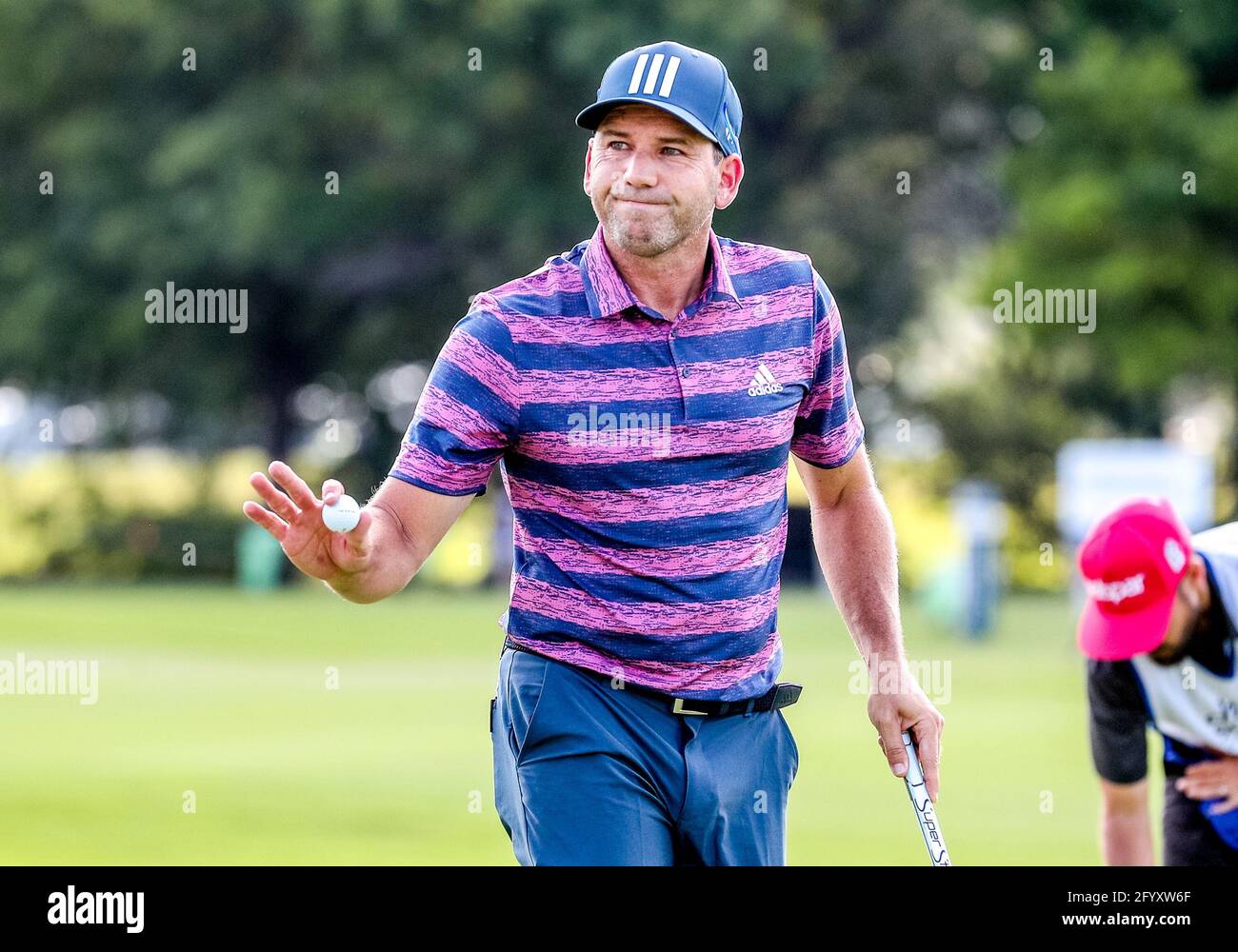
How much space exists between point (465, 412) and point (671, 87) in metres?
0.84

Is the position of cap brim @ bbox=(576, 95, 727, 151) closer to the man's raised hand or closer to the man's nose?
the man's nose

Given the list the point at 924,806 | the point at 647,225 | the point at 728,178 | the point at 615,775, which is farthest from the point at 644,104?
the point at 924,806

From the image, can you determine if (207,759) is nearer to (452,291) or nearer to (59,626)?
(59,626)

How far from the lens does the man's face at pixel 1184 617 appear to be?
18.0 feet

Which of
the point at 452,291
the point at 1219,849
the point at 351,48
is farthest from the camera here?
the point at 452,291

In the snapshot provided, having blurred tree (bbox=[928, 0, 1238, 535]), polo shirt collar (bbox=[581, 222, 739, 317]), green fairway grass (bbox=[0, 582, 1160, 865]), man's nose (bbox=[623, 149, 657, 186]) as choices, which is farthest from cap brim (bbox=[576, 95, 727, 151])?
blurred tree (bbox=[928, 0, 1238, 535])

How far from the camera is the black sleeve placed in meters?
5.57

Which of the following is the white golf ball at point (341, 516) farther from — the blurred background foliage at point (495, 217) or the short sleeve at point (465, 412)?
the blurred background foliage at point (495, 217)

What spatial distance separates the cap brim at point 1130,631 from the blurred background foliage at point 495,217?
2643 centimetres

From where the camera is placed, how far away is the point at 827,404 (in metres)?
5.01

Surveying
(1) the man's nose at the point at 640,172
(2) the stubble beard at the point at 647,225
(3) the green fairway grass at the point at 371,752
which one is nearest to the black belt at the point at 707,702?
(2) the stubble beard at the point at 647,225

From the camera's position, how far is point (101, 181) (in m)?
37.3
